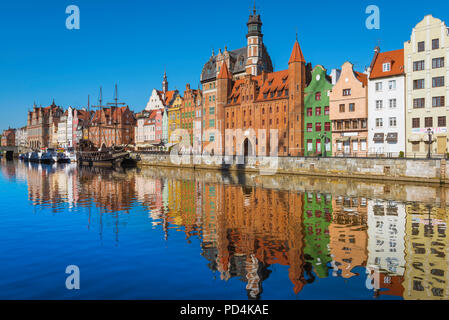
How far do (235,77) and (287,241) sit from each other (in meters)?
85.6

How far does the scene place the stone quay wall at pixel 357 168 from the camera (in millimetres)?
43906

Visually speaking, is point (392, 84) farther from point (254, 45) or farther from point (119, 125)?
point (119, 125)

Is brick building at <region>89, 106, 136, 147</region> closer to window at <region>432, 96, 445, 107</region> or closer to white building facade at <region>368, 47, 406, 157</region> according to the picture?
white building facade at <region>368, 47, 406, 157</region>

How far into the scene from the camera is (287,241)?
17.8m

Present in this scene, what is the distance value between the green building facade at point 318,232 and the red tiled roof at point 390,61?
31.9m

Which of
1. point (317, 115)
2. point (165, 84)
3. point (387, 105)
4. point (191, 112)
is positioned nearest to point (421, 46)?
point (387, 105)

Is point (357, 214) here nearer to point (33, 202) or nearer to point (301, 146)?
point (33, 202)

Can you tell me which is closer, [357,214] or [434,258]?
[434,258]

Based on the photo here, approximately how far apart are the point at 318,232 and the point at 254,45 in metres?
80.1

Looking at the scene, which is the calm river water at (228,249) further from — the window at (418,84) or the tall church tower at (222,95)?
the tall church tower at (222,95)

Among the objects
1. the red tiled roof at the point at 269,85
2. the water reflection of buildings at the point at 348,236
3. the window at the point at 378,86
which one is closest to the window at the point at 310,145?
the red tiled roof at the point at 269,85

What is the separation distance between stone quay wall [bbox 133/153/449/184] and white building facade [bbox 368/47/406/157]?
17.7ft

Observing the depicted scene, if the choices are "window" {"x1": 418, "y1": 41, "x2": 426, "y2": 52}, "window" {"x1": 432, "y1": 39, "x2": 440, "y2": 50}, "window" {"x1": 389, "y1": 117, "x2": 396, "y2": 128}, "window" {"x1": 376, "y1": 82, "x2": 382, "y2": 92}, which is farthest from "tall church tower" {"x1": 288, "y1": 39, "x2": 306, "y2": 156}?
"window" {"x1": 432, "y1": 39, "x2": 440, "y2": 50}
